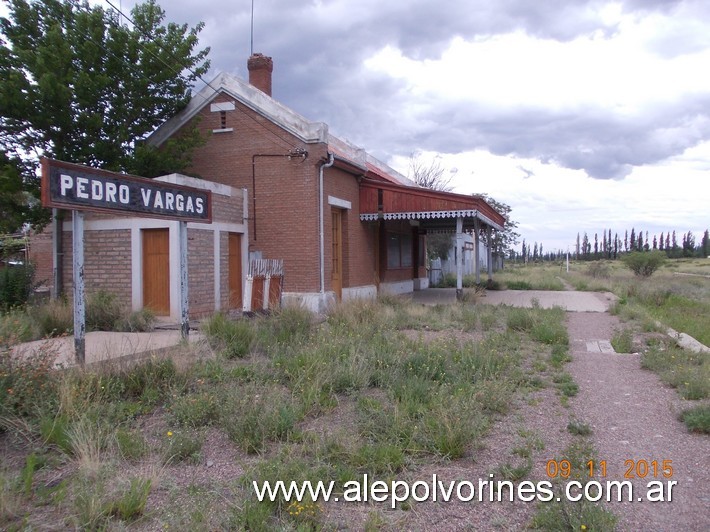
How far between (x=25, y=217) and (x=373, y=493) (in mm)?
12698

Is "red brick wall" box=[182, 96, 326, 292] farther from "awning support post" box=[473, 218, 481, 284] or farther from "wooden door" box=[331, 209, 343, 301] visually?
"awning support post" box=[473, 218, 481, 284]

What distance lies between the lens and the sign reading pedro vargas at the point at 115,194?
21.5 ft

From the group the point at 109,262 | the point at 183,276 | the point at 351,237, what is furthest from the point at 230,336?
the point at 351,237

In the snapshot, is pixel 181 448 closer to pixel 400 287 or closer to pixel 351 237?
pixel 351 237

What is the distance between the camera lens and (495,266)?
50000mm

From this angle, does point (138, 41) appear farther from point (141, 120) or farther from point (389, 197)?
point (389, 197)

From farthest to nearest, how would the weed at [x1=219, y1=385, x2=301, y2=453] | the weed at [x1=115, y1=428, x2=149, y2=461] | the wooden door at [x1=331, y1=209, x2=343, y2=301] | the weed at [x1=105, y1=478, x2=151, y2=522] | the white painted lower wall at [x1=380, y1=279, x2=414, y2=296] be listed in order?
the white painted lower wall at [x1=380, y1=279, x2=414, y2=296]
the wooden door at [x1=331, y1=209, x2=343, y2=301]
the weed at [x1=219, y1=385, x2=301, y2=453]
the weed at [x1=115, y1=428, x2=149, y2=461]
the weed at [x1=105, y1=478, x2=151, y2=522]

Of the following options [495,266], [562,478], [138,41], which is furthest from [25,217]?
[495,266]

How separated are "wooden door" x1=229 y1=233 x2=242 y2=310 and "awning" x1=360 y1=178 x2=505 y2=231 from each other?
4.58 m

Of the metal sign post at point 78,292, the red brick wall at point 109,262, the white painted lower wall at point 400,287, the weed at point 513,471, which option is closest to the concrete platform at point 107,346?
the metal sign post at point 78,292

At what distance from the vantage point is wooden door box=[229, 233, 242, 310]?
14648mm

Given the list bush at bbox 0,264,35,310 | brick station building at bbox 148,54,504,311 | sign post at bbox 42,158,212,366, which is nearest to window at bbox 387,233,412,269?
brick station building at bbox 148,54,504,311

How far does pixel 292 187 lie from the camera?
14883 mm

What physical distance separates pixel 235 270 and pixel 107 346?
302 inches
